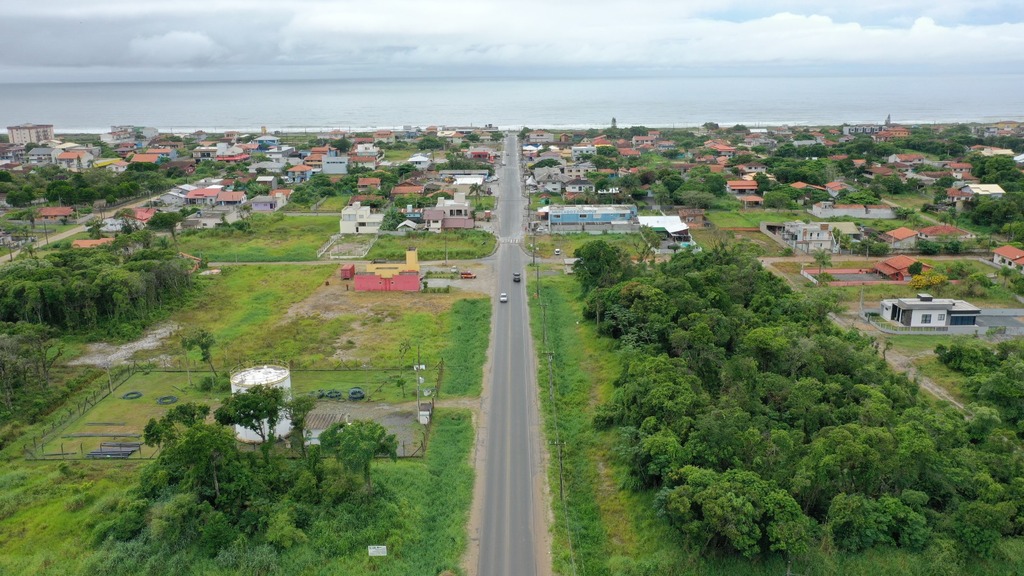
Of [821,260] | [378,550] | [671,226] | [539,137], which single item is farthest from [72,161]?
[378,550]

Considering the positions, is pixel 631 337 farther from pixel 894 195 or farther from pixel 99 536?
pixel 894 195

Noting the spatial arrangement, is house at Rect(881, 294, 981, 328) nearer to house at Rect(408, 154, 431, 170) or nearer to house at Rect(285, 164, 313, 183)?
house at Rect(408, 154, 431, 170)

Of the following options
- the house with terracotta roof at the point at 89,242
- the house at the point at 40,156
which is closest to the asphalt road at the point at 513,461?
the house with terracotta roof at the point at 89,242

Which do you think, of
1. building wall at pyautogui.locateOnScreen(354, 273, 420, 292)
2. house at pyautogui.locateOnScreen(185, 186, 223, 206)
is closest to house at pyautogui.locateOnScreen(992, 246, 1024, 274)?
building wall at pyautogui.locateOnScreen(354, 273, 420, 292)

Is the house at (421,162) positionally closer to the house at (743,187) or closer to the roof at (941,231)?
the house at (743,187)

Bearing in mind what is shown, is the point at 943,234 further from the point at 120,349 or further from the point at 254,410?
the point at 120,349

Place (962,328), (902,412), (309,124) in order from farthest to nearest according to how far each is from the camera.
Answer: (309,124), (962,328), (902,412)

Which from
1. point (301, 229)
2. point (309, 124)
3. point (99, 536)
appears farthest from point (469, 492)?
point (309, 124)
